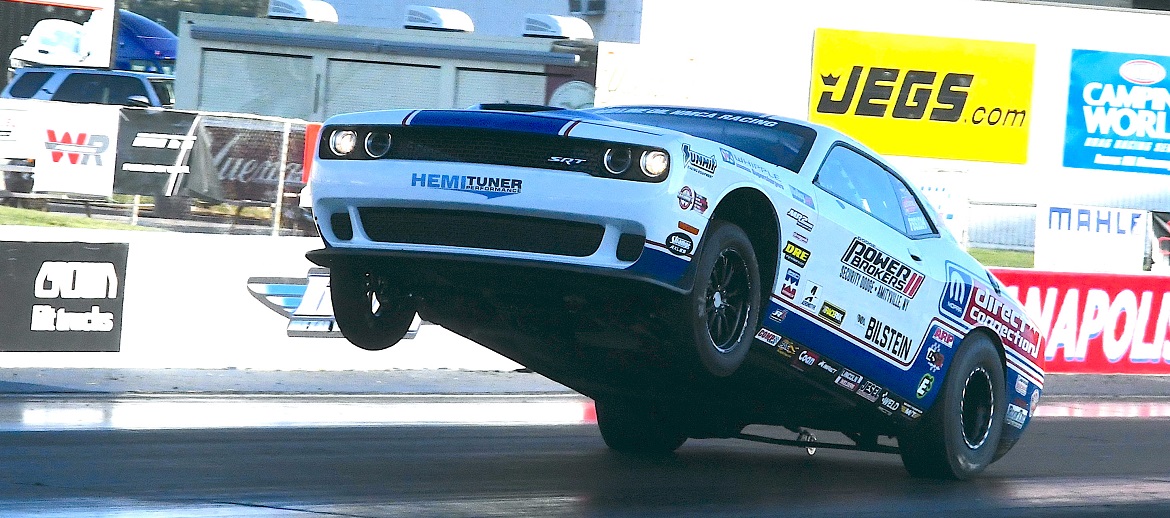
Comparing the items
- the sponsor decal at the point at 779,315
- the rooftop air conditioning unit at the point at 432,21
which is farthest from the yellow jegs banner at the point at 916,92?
the sponsor decal at the point at 779,315

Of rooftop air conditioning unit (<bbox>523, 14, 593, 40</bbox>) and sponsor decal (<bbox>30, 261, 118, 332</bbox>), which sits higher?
rooftop air conditioning unit (<bbox>523, 14, 593, 40</bbox>)

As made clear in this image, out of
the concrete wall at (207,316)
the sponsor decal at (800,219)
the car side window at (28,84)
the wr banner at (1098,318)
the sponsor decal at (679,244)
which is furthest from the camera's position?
the car side window at (28,84)

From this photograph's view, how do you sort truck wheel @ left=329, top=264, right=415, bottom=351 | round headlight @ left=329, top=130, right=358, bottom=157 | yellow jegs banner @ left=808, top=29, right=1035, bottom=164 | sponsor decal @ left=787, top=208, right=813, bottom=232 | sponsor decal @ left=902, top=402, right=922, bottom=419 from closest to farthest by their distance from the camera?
round headlight @ left=329, top=130, right=358, bottom=157 → truck wheel @ left=329, top=264, right=415, bottom=351 → sponsor decal @ left=787, top=208, right=813, bottom=232 → sponsor decal @ left=902, top=402, right=922, bottom=419 → yellow jegs banner @ left=808, top=29, right=1035, bottom=164

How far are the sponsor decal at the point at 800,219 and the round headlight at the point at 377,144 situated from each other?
175 cm

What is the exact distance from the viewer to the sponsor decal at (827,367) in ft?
25.5

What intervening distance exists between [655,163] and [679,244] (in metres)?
0.33

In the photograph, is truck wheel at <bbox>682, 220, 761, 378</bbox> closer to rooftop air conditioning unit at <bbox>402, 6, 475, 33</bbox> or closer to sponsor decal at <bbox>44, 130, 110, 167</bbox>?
sponsor decal at <bbox>44, 130, 110, 167</bbox>

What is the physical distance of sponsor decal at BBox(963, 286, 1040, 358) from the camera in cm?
891

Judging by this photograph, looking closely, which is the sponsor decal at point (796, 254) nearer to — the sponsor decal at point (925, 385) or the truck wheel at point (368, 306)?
the sponsor decal at point (925, 385)

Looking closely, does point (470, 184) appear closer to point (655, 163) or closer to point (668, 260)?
point (655, 163)

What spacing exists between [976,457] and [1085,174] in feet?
68.0

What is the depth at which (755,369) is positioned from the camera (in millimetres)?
7578

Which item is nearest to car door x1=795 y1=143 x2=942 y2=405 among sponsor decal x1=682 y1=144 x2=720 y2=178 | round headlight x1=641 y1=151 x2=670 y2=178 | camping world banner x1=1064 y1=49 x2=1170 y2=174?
sponsor decal x1=682 y1=144 x2=720 y2=178

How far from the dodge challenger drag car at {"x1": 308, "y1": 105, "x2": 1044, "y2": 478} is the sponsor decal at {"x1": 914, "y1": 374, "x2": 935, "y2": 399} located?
0.04 feet
